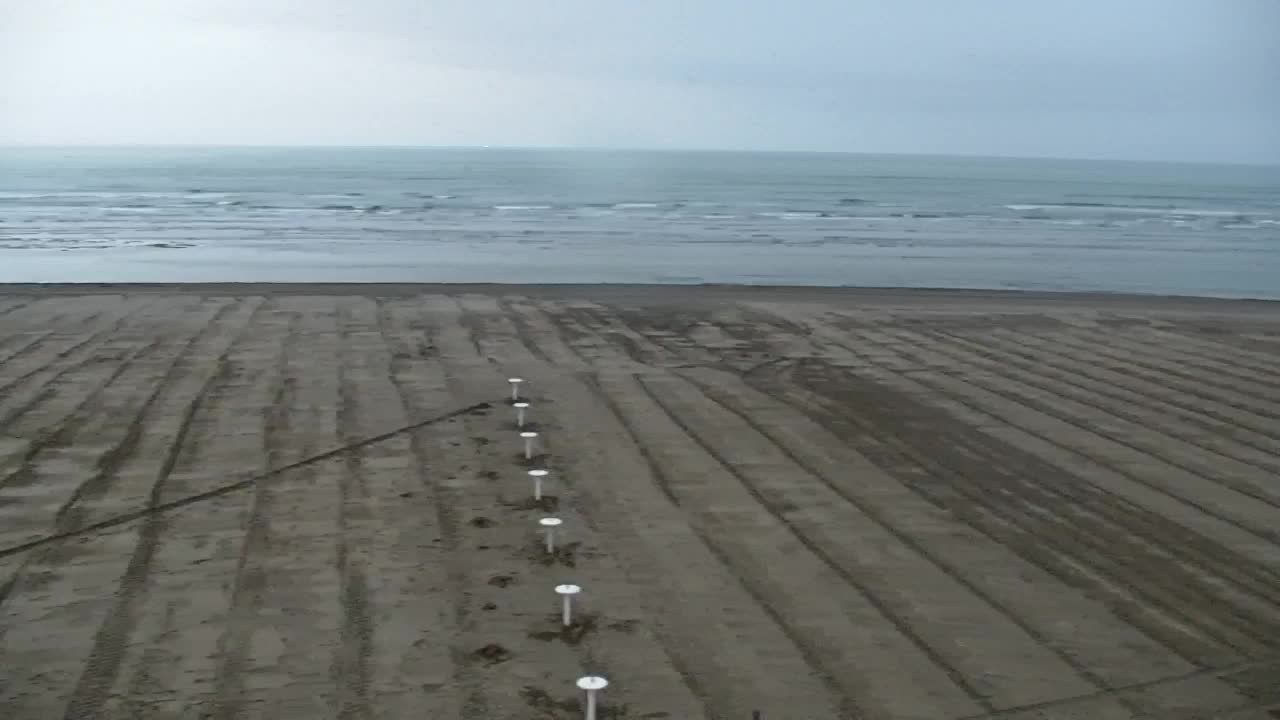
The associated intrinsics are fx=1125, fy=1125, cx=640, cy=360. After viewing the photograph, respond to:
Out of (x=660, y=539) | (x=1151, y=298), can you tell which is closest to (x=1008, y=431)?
(x=660, y=539)

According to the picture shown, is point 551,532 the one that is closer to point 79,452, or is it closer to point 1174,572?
point 1174,572

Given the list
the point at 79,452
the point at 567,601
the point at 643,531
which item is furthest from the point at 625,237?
the point at 567,601

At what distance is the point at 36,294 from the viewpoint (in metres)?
19.4

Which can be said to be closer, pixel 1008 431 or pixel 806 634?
pixel 806 634

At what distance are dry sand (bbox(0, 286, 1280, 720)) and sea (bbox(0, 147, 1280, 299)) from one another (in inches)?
448

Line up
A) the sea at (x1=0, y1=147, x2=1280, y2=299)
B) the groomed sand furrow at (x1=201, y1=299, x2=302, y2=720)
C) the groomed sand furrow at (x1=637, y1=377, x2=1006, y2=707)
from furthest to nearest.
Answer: the sea at (x1=0, y1=147, x2=1280, y2=299), the groomed sand furrow at (x1=637, y1=377, x2=1006, y2=707), the groomed sand furrow at (x1=201, y1=299, x2=302, y2=720)

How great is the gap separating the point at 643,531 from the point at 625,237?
29.2 meters

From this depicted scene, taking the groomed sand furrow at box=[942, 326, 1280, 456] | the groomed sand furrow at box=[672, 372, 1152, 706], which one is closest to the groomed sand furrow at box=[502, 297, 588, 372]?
the groomed sand furrow at box=[672, 372, 1152, 706]

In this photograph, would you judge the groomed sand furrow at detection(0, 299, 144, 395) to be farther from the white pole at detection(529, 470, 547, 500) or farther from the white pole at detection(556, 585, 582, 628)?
the white pole at detection(556, 585, 582, 628)

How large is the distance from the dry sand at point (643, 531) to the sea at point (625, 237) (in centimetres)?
1137

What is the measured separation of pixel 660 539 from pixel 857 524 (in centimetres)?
151

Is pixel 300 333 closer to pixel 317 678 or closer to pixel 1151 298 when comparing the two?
pixel 317 678

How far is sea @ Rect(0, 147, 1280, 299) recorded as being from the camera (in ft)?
87.3

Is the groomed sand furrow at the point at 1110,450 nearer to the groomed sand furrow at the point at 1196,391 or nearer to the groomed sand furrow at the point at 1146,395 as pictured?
the groomed sand furrow at the point at 1146,395
